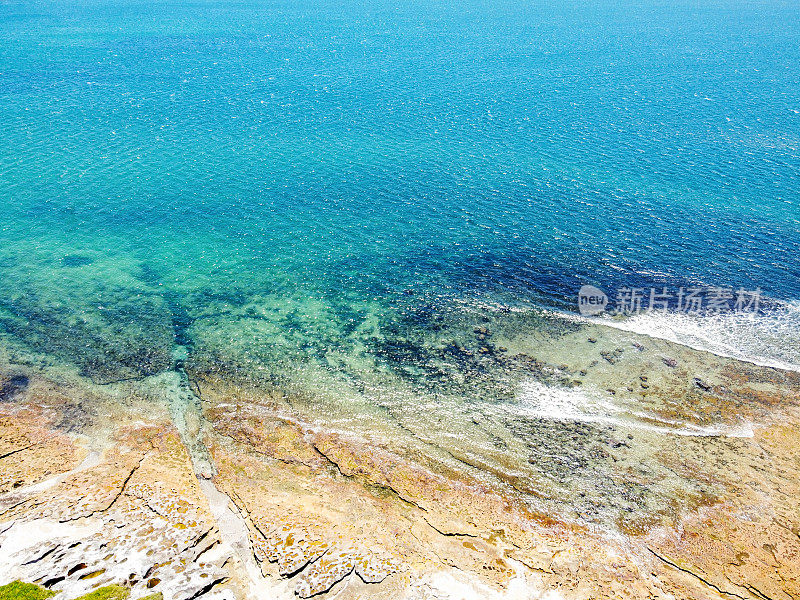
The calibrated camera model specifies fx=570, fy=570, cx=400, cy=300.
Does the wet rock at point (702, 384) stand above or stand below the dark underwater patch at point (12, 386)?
below

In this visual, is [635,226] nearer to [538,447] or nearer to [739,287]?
[739,287]

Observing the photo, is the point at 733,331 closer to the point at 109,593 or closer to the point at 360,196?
the point at 360,196

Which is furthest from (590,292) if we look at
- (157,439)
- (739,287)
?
(157,439)

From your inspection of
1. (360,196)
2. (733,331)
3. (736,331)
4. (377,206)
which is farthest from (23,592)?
(360,196)

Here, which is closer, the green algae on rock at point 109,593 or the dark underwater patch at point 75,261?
the green algae on rock at point 109,593

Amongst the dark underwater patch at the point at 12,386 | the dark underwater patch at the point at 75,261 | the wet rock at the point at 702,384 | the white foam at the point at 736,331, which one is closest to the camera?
the dark underwater patch at the point at 12,386

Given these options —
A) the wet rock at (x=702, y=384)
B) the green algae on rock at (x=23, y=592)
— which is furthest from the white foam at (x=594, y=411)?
the green algae on rock at (x=23, y=592)

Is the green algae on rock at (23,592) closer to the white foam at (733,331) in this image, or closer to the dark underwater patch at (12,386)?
the dark underwater patch at (12,386)

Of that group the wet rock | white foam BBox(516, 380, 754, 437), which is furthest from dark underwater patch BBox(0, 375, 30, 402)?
the wet rock
